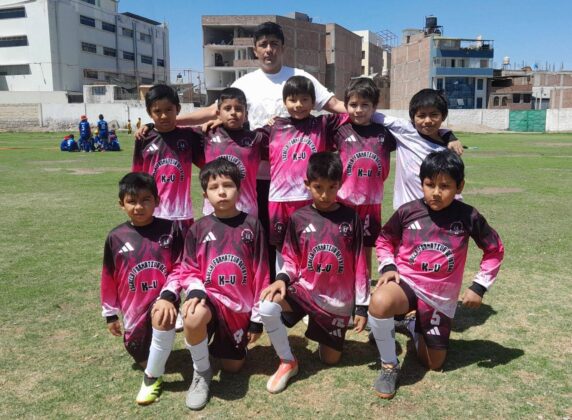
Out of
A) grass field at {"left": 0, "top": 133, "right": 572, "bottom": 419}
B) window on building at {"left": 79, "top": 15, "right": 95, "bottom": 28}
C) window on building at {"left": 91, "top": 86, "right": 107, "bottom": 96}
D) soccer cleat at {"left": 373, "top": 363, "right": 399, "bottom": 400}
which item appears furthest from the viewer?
window on building at {"left": 79, "top": 15, "right": 95, "bottom": 28}

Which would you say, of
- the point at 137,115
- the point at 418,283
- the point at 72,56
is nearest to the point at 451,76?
the point at 137,115

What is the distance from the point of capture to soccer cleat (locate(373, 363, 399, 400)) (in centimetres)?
310

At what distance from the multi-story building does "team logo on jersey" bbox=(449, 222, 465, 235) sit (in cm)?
5344

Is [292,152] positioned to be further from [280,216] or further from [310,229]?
[310,229]

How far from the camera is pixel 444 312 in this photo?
11.5 ft

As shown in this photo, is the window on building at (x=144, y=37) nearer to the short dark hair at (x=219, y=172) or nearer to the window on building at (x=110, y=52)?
the window on building at (x=110, y=52)

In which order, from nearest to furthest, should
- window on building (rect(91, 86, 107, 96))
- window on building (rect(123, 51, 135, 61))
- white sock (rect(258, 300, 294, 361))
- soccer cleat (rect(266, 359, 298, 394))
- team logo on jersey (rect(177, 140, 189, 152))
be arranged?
1. soccer cleat (rect(266, 359, 298, 394))
2. white sock (rect(258, 300, 294, 361))
3. team logo on jersey (rect(177, 140, 189, 152))
4. window on building (rect(91, 86, 107, 96))
5. window on building (rect(123, 51, 135, 61))

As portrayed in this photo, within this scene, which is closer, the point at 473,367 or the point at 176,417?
the point at 176,417

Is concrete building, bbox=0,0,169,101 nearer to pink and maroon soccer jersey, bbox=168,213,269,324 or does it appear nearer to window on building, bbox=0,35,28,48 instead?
window on building, bbox=0,35,28,48

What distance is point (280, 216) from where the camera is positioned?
163 inches

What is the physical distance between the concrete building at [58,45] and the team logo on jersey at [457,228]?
58992 mm

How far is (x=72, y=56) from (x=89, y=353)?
60617mm

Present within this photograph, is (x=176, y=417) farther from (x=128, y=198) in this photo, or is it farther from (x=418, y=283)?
(x=418, y=283)

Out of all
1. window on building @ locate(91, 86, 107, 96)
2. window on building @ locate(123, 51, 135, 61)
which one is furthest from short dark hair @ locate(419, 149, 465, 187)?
window on building @ locate(123, 51, 135, 61)
